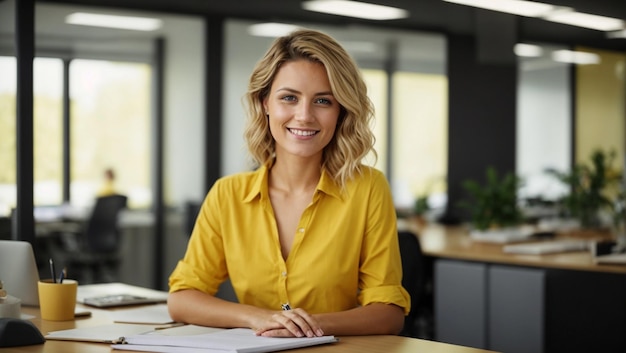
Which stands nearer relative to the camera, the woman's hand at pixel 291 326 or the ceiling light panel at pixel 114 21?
the woman's hand at pixel 291 326

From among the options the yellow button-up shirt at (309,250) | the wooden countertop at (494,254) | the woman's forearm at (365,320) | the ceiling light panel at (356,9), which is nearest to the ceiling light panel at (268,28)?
the ceiling light panel at (356,9)

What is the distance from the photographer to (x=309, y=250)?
261cm

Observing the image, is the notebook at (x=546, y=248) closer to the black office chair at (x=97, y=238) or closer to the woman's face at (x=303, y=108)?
the woman's face at (x=303, y=108)

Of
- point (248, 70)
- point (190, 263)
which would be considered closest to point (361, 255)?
point (190, 263)

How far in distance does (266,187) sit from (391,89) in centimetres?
846

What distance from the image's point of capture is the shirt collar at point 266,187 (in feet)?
8.66

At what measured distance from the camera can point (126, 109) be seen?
10070mm

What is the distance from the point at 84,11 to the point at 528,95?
187 inches

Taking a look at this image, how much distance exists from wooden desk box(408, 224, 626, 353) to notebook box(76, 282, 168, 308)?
2204 millimetres

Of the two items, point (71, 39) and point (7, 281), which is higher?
point (71, 39)

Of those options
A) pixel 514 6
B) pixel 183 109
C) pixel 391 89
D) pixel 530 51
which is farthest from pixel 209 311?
pixel 391 89

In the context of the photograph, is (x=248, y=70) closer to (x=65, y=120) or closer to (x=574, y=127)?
(x=65, y=120)

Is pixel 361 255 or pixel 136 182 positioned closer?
pixel 361 255

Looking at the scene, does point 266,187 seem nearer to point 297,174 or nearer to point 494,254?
point 297,174
